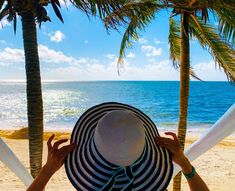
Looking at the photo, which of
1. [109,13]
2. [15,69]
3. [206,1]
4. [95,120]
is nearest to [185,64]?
[206,1]

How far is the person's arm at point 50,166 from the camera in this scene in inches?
38.4

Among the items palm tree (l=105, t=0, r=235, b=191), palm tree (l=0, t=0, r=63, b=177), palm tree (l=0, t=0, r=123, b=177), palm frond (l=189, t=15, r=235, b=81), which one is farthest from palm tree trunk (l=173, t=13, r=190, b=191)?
palm tree (l=0, t=0, r=63, b=177)

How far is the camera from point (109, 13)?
4074 millimetres

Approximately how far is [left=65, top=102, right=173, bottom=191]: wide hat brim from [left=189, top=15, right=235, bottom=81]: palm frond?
4.91 m

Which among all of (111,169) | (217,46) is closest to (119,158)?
(111,169)

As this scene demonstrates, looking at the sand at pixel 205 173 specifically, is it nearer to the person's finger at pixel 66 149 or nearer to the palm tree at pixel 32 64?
the palm tree at pixel 32 64

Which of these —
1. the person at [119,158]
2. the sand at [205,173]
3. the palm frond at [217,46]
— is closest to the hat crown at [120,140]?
the person at [119,158]

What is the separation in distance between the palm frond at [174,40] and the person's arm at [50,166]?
630cm

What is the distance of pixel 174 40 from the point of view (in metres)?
7.29

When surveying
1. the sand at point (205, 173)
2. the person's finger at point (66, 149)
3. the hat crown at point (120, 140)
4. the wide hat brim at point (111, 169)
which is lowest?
the sand at point (205, 173)

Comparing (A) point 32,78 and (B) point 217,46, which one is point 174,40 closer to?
(B) point 217,46

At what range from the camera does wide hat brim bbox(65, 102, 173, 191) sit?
0.98 m

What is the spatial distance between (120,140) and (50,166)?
22cm

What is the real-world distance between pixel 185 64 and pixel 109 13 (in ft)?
7.02
